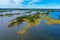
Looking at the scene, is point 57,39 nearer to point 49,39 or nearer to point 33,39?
point 49,39

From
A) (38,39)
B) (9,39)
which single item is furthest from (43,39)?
(9,39)

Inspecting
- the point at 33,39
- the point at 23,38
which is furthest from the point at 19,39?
the point at 33,39

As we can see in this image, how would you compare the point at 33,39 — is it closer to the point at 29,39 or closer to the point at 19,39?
the point at 29,39

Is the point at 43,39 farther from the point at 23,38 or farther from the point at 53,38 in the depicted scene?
the point at 23,38

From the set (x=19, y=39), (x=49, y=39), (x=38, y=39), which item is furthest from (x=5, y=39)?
(x=49, y=39)

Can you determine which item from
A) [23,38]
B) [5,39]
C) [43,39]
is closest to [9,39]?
[5,39]

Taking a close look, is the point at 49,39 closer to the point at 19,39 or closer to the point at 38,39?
the point at 38,39
